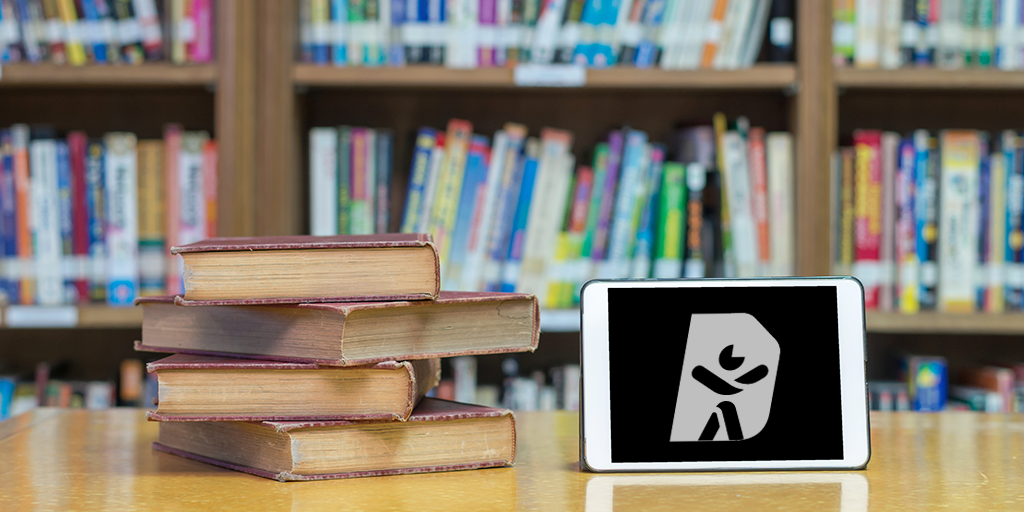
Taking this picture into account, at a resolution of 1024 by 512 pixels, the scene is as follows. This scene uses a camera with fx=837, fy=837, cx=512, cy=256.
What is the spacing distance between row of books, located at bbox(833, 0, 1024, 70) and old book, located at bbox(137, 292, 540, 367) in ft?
3.68

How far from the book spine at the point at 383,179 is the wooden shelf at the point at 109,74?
303 millimetres

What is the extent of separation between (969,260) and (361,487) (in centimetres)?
131

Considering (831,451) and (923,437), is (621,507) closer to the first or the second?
(831,451)

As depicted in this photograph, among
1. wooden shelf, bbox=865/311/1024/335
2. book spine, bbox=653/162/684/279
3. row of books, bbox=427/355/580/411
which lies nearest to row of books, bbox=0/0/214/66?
row of books, bbox=427/355/580/411

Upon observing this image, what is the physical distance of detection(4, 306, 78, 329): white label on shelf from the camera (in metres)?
1.42

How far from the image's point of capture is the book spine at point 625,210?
1482mm

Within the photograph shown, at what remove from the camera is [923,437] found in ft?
2.29

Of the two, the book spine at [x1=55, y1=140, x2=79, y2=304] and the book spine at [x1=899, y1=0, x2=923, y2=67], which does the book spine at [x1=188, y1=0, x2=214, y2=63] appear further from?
the book spine at [x1=899, y1=0, x2=923, y2=67]

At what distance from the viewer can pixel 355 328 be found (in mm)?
528

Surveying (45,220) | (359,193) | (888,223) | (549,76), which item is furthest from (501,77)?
(45,220)

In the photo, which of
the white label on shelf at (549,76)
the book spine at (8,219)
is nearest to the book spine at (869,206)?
the white label on shelf at (549,76)

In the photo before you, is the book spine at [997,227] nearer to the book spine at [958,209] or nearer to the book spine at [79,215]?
the book spine at [958,209]

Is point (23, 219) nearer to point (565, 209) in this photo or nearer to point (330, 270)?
point (565, 209)

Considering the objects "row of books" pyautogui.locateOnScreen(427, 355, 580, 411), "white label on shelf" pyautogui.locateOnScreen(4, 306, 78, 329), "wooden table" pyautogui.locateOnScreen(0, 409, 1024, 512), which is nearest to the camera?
"wooden table" pyautogui.locateOnScreen(0, 409, 1024, 512)
